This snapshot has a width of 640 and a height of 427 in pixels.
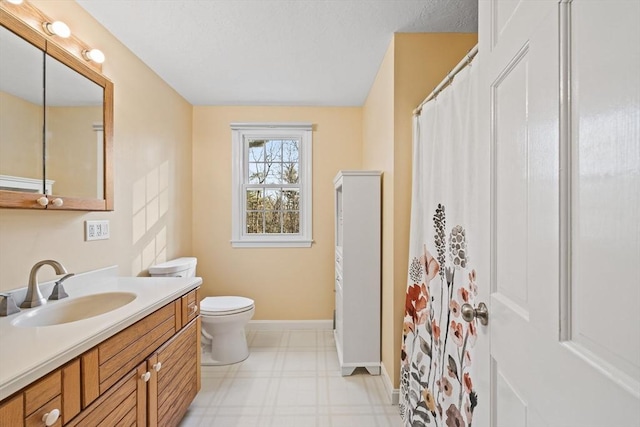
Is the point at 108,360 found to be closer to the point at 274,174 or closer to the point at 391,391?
the point at 391,391

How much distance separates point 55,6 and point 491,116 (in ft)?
6.90

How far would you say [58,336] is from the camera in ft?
3.42

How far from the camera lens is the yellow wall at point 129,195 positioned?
1.48m

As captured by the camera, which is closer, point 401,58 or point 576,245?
point 576,245

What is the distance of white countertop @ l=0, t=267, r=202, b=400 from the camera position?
0.84 meters

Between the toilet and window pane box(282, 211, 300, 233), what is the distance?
3.13ft

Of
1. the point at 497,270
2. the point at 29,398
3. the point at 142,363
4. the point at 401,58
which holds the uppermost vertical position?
the point at 401,58

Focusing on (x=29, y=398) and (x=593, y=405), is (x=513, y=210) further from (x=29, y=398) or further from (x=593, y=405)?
(x=29, y=398)

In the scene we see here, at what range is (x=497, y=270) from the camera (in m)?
0.83

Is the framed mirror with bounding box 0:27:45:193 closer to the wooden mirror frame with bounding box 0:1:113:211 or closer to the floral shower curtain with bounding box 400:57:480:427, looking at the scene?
the wooden mirror frame with bounding box 0:1:113:211

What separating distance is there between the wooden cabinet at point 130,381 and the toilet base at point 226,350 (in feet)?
2.14

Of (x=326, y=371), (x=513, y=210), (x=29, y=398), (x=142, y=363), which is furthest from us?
(x=326, y=371)

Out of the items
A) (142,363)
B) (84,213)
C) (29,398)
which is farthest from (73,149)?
(29,398)

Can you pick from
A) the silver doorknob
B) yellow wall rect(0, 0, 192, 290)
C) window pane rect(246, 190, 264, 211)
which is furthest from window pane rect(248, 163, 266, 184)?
the silver doorknob
